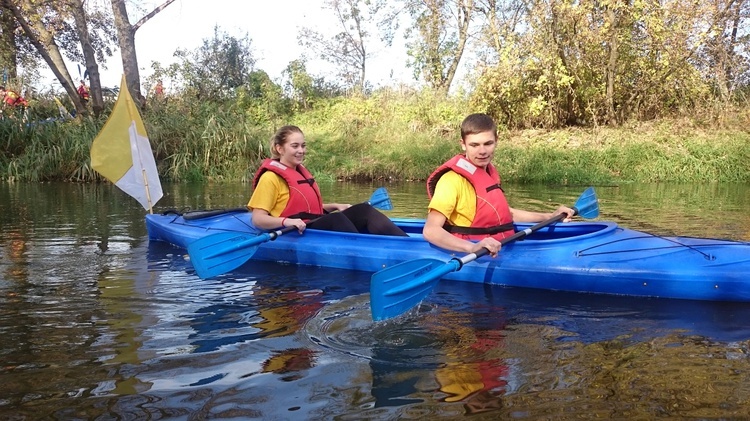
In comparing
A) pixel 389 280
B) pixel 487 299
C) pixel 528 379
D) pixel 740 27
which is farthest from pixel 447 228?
pixel 740 27

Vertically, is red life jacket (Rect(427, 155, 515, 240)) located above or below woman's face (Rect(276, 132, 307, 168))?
below

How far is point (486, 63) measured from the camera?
14523mm

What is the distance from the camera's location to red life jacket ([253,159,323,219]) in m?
4.72

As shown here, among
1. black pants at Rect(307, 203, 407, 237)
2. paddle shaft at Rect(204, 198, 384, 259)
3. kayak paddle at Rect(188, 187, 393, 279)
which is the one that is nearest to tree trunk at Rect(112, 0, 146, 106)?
black pants at Rect(307, 203, 407, 237)

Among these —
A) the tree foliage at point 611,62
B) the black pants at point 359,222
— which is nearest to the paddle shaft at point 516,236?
the black pants at point 359,222

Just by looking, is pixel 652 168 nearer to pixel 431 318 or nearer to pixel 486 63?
pixel 486 63

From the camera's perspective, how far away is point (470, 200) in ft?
12.3

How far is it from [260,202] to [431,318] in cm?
185

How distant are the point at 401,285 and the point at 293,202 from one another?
196 centimetres

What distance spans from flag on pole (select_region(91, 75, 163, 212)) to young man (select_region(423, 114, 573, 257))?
293cm

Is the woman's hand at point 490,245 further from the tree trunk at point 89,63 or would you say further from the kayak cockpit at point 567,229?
the tree trunk at point 89,63

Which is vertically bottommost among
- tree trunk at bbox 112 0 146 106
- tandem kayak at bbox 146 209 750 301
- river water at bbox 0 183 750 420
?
river water at bbox 0 183 750 420

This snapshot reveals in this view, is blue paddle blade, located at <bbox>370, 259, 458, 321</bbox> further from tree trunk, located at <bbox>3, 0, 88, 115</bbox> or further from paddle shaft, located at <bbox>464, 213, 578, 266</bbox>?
tree trunk, located at <bbox>3, 0, 88, 115</bbox>

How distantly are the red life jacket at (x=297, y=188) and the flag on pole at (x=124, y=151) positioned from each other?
143 cm
